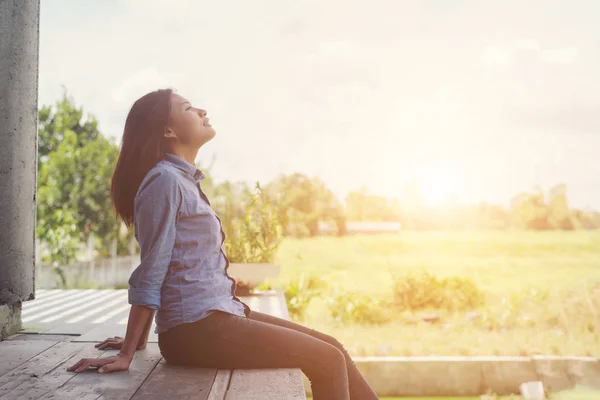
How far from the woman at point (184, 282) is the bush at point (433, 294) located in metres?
5.04

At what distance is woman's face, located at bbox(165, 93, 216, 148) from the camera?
172 centimetres

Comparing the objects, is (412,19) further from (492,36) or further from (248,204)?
(248,204)

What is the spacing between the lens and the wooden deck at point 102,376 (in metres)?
1.45

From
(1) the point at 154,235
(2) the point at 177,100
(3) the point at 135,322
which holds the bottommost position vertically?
(3) the point at 135,322

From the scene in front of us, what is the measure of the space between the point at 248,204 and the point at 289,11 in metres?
6.51

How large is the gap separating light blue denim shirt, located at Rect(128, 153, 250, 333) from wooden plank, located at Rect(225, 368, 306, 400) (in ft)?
0.60

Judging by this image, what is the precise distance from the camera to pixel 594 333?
232 inches

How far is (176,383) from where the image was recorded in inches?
60.6

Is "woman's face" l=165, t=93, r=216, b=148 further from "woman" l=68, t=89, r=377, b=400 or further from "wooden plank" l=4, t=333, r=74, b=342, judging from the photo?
"wooden plank" l=4, t=333, r=74, b=342

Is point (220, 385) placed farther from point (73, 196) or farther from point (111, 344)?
point (73, 196)

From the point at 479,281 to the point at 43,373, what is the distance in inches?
257

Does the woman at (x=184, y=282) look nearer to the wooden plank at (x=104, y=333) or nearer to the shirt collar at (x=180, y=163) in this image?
the shirt collar at (x=180, y=163)

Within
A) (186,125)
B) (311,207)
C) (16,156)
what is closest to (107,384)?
(186,125)

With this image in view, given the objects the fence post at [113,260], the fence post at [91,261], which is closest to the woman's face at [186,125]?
the fence post at [91,261]
